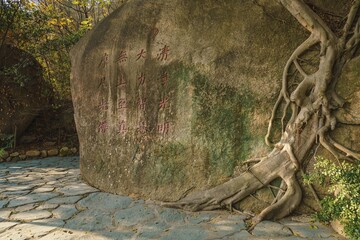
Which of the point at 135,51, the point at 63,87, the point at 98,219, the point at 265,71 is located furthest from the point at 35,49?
the point at 265,71

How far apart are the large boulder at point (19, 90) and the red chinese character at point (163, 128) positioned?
5.81 m

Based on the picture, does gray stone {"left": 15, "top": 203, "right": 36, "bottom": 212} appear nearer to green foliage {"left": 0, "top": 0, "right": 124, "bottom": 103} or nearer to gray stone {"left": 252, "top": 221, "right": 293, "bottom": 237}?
gray stone {"left": 252, "top": 221, "right": 293, "bottom": 237}

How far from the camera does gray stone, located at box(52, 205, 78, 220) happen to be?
380 centimetres

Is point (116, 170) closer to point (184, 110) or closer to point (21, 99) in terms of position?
point (184, 110)

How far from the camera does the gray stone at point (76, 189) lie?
A: 4.80m

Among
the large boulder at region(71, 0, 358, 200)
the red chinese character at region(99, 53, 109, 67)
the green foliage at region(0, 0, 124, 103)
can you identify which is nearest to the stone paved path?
the large boulder at region(71, 0, 358, 200)

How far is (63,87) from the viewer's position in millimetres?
9430

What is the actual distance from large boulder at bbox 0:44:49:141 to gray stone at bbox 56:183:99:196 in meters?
4.51

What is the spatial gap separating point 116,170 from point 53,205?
3.49 ft

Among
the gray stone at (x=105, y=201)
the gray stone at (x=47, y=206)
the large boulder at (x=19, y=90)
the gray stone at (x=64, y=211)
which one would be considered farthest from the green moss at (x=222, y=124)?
the large boulder at (x=19, y=90)

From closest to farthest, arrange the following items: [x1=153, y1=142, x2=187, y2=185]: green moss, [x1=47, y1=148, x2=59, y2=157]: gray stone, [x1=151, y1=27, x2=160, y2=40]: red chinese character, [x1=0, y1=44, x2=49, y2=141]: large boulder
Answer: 1. [x1=153, y1=142, x2=187, y2=185]: green moss
2. [x1=151, y1=27, x2=160, y2=40]: red chinese character
3. [x1=0, y1=44, x2=49, y2=141]: large boulder
4. [x1=47, y1=148, x2=59, y2=157]: gray stone

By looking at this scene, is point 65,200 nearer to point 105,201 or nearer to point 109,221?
point 105,201

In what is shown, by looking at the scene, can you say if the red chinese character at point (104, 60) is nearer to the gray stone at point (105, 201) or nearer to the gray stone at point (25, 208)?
the gray stone at point (105, 201)

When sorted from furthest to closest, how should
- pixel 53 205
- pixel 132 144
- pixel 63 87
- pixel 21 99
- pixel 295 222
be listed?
pixel 63 87 < pixel 21 99 < pixel 132 144 < pixel 53 205 < pixel 295 222
